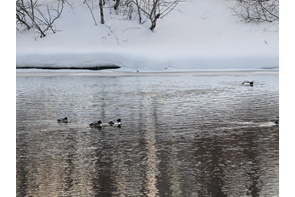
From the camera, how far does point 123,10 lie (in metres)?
38.6

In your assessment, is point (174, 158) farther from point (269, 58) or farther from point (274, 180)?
point (269, 58)

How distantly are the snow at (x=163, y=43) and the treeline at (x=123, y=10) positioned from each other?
384 millimetres

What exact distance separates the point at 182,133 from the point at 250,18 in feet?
82.2

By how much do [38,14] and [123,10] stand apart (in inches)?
165

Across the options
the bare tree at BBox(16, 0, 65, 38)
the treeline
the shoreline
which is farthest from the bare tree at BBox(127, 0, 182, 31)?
the shoreline

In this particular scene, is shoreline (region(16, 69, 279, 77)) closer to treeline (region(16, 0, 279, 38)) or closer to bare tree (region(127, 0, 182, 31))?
treeline (region(16, 0, 279, 38))

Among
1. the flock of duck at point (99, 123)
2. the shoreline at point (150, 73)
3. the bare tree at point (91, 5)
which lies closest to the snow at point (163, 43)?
the bare tree at point (91, 5)

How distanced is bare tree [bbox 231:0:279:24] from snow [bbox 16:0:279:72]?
450mm

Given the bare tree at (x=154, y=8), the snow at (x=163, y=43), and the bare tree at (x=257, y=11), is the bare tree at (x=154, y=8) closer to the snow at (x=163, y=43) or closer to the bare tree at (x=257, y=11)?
the snow at (x=163, y=43)

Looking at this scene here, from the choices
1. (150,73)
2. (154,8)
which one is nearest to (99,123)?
(150,73)

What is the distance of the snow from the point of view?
31641 mm

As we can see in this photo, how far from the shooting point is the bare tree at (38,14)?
3681 centimetres

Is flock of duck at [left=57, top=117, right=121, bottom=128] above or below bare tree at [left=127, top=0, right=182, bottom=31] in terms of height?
below

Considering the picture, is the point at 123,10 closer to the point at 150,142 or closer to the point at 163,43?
the point at 163,43
